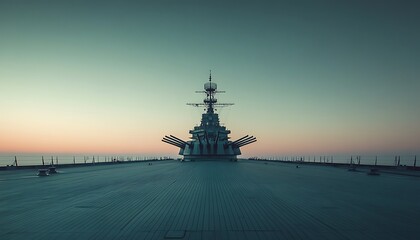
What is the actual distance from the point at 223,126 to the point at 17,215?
58.8m

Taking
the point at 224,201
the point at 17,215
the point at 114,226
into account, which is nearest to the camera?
the point at 114,226

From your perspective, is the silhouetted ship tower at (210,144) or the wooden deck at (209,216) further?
the silhouetted ship tower at (210,144)

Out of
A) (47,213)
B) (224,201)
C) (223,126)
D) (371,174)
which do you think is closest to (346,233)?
(224,201)

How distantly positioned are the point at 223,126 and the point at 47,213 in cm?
5850

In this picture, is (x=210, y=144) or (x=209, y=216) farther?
(x=210, y=144)

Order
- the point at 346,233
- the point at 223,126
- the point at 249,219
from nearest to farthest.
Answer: the point at 346,233 → the point at 249,219 → the point at 223,126

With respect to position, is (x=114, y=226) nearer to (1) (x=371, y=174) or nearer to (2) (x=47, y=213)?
(2) (x=47, y=213)

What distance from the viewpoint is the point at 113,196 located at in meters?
12.7

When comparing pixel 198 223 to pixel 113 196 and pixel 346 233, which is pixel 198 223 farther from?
pixel 113 196

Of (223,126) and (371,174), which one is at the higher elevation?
(223,126)

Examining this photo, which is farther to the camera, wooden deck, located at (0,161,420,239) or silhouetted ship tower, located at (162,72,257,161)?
silhouetted ship tower, located at (162,72,257,161)

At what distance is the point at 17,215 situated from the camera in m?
9.07

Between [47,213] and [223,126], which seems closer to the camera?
[47,213]

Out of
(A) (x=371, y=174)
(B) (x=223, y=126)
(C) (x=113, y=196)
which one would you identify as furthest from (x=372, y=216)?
(B) (x=223, y=126)
